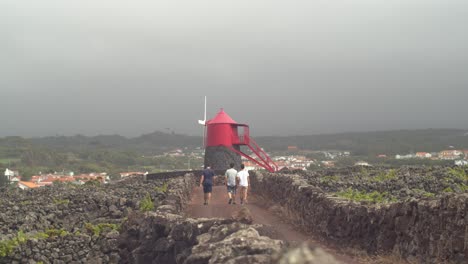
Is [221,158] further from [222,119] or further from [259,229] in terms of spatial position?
[259,229]

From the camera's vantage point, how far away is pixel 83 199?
24391 millimetres

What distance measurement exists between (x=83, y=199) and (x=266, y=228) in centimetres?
1748

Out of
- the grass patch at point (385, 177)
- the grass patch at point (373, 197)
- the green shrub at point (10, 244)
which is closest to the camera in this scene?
the grass patch at point (373, 197)

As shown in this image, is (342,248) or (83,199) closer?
(342,248)

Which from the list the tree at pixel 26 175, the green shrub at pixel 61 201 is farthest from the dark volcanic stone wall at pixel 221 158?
the tree at pixel 26 175

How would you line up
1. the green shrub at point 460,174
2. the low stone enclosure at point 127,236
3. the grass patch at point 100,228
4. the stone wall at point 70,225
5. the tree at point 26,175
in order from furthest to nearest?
1. the tree at point 26,175
2. the green shrub at point 460,174
3. the grass patch at point 100,228
4. the stone wall at point 70,225
5. the low stone enclosure at point 127,236

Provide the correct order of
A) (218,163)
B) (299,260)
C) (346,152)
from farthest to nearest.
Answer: (346,152) < (218,163) < (299,260)

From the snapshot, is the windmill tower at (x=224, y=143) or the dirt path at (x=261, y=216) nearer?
the dirt path at (x=261, y=216)

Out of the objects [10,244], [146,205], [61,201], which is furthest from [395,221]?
[61,201]

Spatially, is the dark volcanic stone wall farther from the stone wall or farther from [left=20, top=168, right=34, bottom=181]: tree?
[left=20, top=168, right=34, bottom=181]: tree

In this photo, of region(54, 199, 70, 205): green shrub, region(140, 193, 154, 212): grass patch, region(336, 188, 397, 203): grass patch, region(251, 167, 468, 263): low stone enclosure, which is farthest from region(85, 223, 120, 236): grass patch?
region(54, 199, 70, 205): green shrub

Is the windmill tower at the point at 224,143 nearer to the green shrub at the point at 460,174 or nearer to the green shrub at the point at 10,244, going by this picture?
the green shrub at the point at 460,174

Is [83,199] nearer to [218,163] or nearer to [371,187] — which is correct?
[371,187]

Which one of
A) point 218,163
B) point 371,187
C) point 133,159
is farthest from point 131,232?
point 133,159
